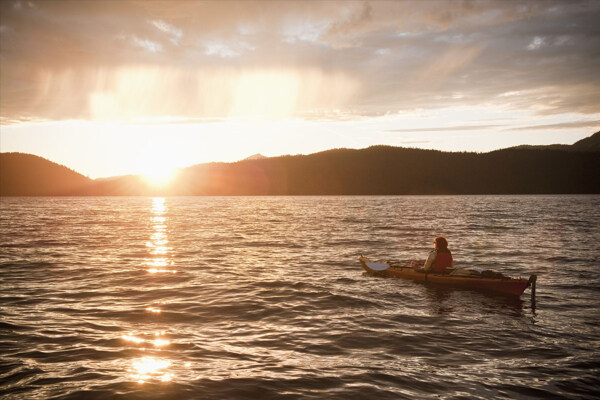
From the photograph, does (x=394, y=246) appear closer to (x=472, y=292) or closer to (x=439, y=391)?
(x=472, y=292)

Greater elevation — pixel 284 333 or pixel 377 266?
pixel 377 266

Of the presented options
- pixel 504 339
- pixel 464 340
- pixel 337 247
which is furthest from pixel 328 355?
pixel 337 247

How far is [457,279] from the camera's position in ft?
56.0

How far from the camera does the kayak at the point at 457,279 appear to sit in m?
15.4

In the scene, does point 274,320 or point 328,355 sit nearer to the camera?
point 328,355

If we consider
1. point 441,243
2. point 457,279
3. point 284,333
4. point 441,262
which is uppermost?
point 441,243

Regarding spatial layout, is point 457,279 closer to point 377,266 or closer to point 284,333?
point 377,266

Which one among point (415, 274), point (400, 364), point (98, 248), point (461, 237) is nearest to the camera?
point (400, 364)

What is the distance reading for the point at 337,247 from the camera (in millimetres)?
30922

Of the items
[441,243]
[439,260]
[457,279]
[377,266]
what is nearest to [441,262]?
[439,260]

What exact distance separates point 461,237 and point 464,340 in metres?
27.5

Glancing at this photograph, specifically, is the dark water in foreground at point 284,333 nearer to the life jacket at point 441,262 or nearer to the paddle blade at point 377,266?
the life jacket at point 441,262

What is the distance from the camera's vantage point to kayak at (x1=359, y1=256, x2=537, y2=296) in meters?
15.4

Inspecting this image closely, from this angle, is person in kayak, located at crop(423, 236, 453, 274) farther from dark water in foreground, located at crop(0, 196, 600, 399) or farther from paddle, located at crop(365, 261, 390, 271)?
paddle, located at crop(365, 261, 390, 271)
